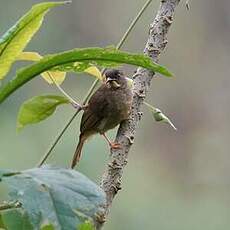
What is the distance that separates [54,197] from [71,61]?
14 cm

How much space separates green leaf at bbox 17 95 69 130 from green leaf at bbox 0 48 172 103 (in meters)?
0.21

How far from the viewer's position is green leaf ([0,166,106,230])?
0.62 m

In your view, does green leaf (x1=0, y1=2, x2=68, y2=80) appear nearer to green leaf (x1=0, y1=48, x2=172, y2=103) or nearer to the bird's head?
green leaf (x1=0, y1=48, x2=172, y2=103)

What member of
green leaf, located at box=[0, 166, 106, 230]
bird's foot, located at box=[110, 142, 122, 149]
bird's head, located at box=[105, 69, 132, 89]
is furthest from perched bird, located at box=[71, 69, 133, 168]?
green leaf, located at box=[0, 166, 106, 230]

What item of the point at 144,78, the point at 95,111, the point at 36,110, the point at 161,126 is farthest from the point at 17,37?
the point at 161,126

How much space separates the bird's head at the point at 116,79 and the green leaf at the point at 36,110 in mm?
847

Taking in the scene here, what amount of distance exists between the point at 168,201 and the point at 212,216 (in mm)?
576

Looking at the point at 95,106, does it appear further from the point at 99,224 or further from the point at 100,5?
the point at 100,5

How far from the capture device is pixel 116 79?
1906 mm

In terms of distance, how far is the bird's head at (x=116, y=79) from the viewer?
1.85m

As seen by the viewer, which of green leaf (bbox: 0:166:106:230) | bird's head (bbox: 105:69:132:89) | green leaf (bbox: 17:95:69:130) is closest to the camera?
green leaf (bbox: 0:166:106:230)

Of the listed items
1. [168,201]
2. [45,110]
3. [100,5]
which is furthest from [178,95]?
[45,110]

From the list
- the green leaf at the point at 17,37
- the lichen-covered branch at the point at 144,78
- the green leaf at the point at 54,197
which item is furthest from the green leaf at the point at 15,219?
the lichen-covered branch at the point at 144,78

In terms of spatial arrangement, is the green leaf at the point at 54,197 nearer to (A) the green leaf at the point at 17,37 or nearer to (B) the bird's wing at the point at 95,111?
(A) the green leaf at the point at 17,37
